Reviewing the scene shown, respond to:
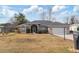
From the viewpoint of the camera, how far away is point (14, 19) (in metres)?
2.07

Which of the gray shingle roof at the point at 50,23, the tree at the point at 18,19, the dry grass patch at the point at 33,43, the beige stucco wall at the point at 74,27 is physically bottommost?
the dry grass patch at the point at 33,43

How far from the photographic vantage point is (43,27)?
2.09 metres

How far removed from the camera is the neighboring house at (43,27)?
2.07 meters

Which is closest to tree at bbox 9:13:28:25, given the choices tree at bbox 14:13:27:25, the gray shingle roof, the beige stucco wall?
tree at bbox 14:13:27:25

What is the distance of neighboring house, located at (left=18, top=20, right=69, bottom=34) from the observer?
2.07 metres

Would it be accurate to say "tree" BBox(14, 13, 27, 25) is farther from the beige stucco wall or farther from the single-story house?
the beige stucco wall

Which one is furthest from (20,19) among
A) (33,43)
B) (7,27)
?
(33,43)

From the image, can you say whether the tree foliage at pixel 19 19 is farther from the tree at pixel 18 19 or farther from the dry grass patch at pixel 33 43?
the dry grass patch at pixel 33 43

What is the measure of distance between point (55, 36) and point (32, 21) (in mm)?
270

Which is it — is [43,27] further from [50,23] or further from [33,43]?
[33,43]

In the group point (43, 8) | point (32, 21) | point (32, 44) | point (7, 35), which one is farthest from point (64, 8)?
point (7, 35)

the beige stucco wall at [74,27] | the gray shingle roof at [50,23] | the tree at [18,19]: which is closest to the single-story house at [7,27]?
the tree at [18,19]
